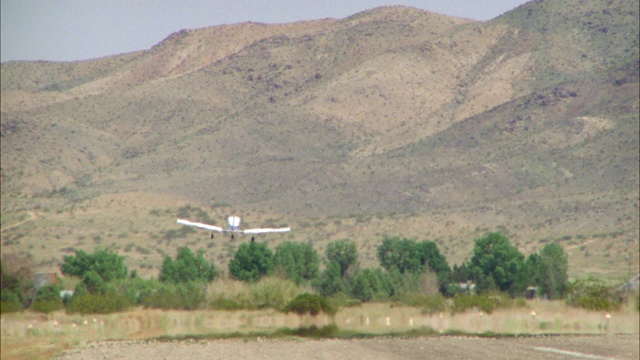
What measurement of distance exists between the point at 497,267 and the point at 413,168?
54547mm

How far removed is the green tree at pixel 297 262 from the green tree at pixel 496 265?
13.5m

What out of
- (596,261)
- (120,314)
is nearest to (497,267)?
(596,261)

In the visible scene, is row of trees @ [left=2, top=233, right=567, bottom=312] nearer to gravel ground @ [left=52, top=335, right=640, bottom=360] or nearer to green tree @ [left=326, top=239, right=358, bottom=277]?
green tree @ [left=326, top=239, right=358, bottom=277]

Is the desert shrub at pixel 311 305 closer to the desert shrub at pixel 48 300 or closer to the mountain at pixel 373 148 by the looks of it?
the desert shrub at pixel 48 300

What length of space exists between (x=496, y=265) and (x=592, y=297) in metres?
24.6

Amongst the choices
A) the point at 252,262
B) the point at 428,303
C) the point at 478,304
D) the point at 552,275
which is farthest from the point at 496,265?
the point at 478,304

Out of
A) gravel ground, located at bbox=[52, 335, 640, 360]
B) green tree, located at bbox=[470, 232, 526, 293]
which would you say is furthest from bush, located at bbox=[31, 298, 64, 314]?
green tree, located at bbox=[470, 232, 526, 293]

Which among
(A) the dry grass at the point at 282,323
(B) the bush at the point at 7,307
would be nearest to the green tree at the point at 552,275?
(A) the dry grass at the point at 282,323

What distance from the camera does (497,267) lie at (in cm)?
8406

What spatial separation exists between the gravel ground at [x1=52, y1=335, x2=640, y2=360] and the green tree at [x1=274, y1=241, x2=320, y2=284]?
3309cm

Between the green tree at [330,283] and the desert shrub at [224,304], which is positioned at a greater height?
the green tree at [330,283]

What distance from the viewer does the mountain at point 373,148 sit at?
116 metres

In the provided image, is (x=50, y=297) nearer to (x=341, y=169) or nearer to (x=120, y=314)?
(x=120, y=314)

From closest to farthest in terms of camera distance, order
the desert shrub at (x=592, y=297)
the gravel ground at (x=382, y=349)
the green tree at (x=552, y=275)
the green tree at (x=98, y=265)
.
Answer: the gravel ground at (x=382, y=349) < the desert shrub at (x=592, y=297) < the green tree at (x=552, y=275) < the green tree at (x=98, y=265)
